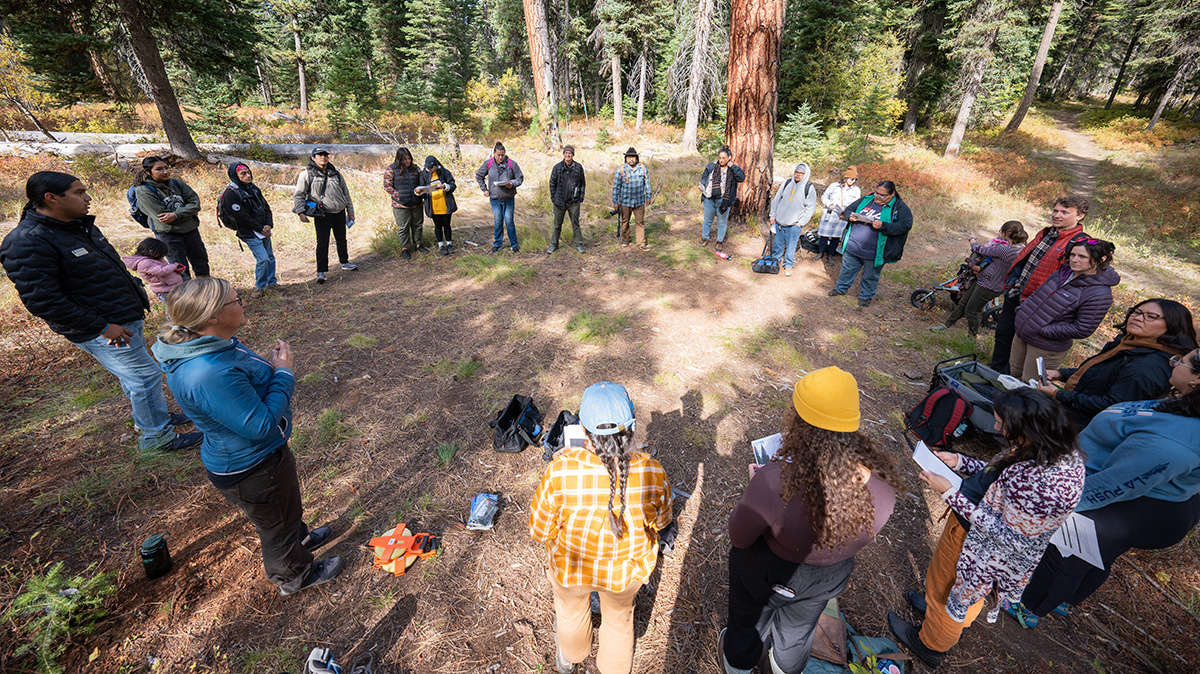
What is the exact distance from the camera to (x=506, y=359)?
18.2 ft

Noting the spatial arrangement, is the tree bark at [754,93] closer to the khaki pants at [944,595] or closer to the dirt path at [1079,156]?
the khaki pants at [944,595]

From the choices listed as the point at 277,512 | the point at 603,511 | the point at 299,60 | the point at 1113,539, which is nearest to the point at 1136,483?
the point at 1113,539

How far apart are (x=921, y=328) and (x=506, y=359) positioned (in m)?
6.27

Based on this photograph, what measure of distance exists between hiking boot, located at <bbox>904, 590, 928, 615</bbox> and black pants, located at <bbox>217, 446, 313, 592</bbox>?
4.13 m

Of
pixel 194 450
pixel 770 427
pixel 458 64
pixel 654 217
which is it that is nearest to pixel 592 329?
pixel 770 427

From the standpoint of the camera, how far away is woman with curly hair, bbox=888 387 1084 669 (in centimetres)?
195

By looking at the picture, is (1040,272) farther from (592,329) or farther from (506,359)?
(506,359)

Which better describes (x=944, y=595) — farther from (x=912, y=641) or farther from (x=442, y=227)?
(x=442, y=227)

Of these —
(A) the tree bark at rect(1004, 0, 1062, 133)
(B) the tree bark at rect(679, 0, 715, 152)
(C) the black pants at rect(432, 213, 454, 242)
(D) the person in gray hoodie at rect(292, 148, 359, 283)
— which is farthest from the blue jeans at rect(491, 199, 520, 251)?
(A) the tree bark at rect(1004, 0, 1062, 133)

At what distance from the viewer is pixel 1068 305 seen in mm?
3951

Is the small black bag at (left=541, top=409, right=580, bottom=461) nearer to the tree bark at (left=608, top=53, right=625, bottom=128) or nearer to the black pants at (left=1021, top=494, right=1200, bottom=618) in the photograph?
the black pants at (left=1021, top=494, right=1200, bottom=618)

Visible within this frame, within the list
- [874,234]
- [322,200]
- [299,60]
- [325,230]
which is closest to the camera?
[874,234]

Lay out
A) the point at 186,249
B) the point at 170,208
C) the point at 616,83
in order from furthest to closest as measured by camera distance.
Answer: the point at 616,83
the point at 186,249
the point at 170,208

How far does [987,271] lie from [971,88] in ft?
71.6
